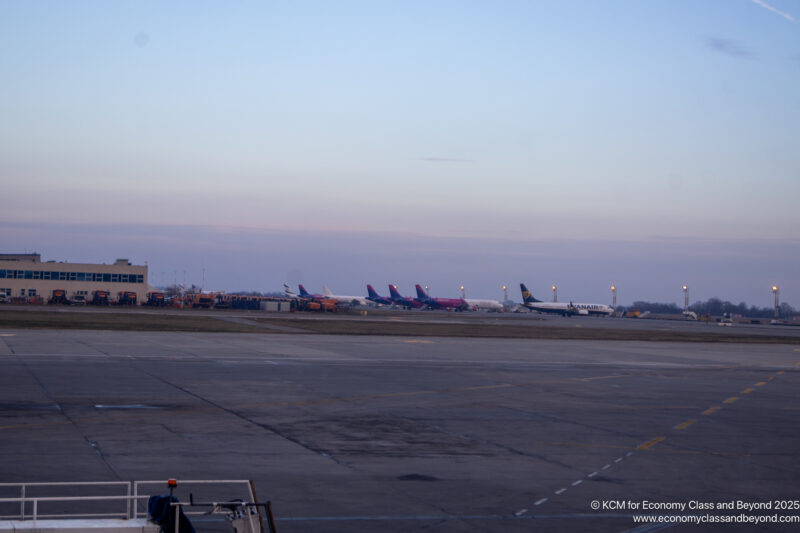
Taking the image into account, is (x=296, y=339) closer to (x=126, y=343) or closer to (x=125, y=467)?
(x=126, y=343)

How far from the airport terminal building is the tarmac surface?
114m

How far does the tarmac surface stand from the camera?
12938mm

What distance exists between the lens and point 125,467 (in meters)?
14.2

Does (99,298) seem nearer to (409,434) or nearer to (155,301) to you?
(155,301)

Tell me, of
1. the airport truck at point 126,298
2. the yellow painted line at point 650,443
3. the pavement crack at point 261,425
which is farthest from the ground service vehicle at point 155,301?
the yellow painted line at point 650,443

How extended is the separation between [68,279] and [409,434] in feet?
475

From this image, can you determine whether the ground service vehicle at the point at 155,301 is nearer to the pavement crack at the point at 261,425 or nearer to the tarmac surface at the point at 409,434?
the tarmac surface at the point at 409,434

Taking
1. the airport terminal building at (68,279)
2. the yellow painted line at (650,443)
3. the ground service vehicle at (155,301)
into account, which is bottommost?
the yellow painted line at (650,443)

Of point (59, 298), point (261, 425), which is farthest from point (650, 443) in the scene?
point (59, 298)

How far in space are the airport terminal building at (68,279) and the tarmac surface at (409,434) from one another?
376 ft

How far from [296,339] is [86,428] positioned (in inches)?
1491

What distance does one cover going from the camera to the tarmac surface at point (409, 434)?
42.4 feet

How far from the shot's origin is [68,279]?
148375 millimetres

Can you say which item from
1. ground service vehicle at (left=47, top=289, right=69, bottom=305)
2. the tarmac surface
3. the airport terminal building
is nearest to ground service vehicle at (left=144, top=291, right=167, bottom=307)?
the airport terminal building
